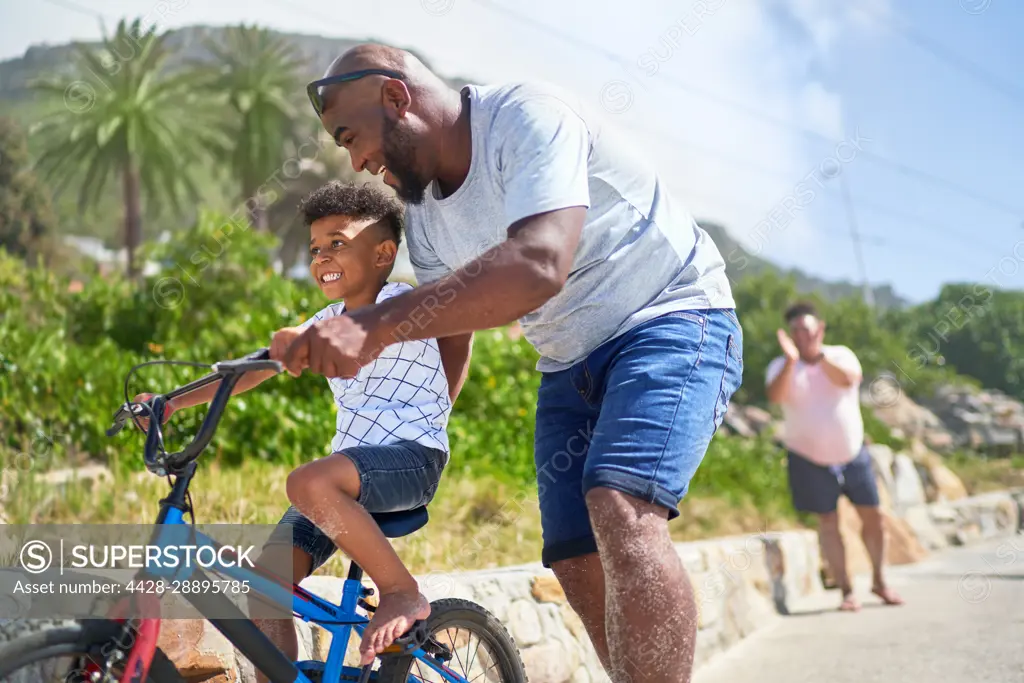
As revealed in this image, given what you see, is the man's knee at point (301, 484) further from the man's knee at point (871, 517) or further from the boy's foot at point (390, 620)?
the man's knee at point (871, 517)

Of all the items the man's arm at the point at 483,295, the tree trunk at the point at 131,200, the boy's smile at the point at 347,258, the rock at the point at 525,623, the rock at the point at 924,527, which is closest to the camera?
the man's arm at the point at 483,295

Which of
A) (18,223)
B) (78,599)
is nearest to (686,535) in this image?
(78,599)

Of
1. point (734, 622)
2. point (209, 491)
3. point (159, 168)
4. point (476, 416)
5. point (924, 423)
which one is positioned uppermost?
point (159, 168)

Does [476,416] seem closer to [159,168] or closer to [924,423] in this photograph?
[924,423]

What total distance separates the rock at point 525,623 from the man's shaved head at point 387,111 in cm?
239

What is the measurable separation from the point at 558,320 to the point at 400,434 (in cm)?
53

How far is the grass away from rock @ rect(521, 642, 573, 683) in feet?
1.98

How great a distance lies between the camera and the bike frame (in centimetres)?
203

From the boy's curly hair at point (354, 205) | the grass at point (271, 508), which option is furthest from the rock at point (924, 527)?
the boy's curly hair at point (354, 205)

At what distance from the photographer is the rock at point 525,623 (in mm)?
4297

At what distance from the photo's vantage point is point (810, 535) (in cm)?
843

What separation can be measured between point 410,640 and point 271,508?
257 centimetres

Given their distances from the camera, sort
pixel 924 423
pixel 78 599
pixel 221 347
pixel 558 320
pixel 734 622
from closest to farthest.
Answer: pixel 78 599 < pixel 558 320 < pixel 734 622 < pixel 221 347 < pixel 924 423

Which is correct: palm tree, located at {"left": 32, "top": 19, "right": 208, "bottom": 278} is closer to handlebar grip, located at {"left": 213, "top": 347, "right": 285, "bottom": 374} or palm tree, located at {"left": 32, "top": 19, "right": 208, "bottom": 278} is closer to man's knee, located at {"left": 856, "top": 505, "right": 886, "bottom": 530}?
man's knee, located at {"left": 856, "top": 505, "right": 886, "bottom": 530}
